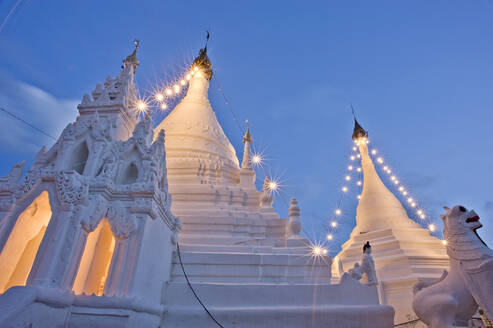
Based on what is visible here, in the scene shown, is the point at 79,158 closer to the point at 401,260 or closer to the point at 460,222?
the point at 460,222

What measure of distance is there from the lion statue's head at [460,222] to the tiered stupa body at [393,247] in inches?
177

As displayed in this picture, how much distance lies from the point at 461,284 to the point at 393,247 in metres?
7.92

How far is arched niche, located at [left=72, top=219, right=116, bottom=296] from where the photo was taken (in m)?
6.34

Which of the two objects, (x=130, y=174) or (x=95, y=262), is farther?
(x=130, y=174)

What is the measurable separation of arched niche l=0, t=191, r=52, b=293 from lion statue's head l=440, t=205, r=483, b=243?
916 centimetres

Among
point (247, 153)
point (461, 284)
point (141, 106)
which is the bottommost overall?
point (461, 284)

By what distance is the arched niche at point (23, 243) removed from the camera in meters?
5.85

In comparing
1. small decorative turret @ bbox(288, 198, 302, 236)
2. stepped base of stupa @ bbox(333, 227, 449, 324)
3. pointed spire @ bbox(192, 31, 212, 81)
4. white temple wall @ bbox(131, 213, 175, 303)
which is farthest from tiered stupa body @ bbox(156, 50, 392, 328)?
pointed spire @ bbox(192, 31, 212, 81)

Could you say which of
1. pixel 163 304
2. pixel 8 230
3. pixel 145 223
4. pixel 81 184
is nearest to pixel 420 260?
pixel 163 304

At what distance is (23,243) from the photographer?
6.21 meters

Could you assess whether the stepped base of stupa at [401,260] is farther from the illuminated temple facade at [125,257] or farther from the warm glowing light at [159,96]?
the warm glowing light at [159,96]

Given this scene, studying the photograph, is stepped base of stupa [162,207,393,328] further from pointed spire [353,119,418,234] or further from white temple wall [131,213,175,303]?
pointed spire [353,119,418,234]

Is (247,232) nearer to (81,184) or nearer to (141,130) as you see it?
(141,130)

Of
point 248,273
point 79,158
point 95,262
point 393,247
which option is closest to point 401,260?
point 393,247
